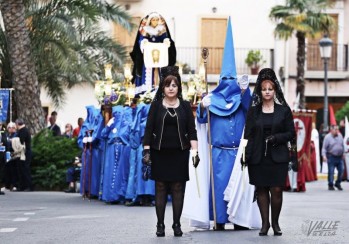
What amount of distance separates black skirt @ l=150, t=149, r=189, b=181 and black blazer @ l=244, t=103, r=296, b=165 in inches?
27.7

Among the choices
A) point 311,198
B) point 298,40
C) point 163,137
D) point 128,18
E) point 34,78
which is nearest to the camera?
point 163,137

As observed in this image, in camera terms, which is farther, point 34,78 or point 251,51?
point 251,51

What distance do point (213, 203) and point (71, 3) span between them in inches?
656

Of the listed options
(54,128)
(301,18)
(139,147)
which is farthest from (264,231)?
(301,18)

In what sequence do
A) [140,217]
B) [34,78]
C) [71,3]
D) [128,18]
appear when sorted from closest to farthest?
1. [140,217]
2. [34,78]
3. [71,3]
4. [128,18]

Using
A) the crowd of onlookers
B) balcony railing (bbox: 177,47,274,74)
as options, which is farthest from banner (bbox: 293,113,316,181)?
balcony railing (bbox: 177,47,274,74)

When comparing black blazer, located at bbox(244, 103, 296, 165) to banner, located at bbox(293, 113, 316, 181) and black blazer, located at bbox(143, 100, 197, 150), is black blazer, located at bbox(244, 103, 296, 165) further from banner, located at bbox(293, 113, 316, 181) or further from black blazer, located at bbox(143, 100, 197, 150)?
banner, located at bbox(293, 113, 316, 181)

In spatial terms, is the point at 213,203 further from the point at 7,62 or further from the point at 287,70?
the point at 287,70

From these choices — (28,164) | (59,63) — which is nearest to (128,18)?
(59,63)

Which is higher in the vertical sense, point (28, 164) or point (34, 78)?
point (34, 78)

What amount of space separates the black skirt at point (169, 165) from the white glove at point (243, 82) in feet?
4.24

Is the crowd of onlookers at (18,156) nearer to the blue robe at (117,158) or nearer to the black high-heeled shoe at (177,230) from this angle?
the blue robe at (117,158)

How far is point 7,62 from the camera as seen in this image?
29203 mm

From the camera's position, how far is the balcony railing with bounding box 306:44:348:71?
140ft
